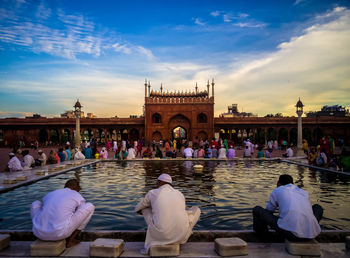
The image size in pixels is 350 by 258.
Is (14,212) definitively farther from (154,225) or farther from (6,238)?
(154,225)

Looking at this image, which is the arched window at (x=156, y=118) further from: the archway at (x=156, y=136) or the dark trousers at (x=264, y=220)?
the dark trousers at (x=264, y=220)

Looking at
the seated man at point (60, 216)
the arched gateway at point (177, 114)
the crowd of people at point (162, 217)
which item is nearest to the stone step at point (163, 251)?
the crowd of people at point (162, 217)

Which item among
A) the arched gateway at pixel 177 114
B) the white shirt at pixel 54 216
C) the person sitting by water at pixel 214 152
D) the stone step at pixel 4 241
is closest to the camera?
the white shirt at pixel 54 216

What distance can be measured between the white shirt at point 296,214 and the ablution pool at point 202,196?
1357 millimetres

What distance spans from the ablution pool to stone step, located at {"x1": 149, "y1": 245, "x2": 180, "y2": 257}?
4.76 ft

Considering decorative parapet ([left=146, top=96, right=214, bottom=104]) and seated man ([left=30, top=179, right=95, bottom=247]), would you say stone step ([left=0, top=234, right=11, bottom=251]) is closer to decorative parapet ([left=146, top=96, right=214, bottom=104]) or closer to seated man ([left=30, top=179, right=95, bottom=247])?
seated man ([left=30, top=179, right=95, bottom=247])

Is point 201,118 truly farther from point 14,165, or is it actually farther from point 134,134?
point 14,165

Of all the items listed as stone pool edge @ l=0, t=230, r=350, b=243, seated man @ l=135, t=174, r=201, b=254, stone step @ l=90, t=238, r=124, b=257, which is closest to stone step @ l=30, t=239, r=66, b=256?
stone step @ l=90, t=238, r=124, b=257

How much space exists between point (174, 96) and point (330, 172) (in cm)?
2648

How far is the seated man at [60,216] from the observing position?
3.12m

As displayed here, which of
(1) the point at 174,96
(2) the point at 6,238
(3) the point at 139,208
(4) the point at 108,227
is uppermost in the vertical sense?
(1) the point at 174,96

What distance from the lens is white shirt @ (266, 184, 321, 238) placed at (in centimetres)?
312

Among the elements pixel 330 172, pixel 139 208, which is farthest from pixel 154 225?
pixel 330 172

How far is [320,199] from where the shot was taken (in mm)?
6250
